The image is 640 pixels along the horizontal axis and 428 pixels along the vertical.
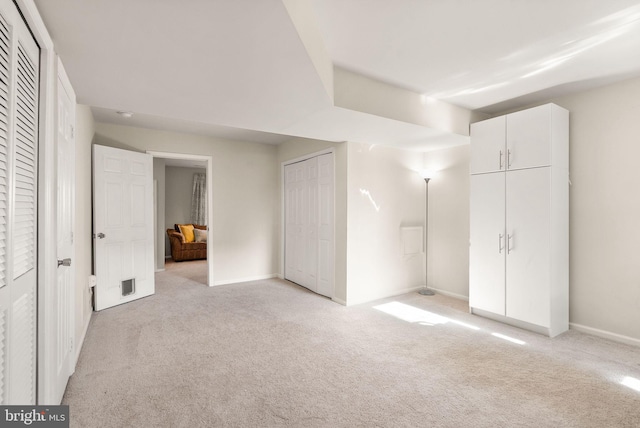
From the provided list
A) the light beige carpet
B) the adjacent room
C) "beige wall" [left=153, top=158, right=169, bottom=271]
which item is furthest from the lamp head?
"beige wall" [left=153, top=158, right=169, bottom=271]

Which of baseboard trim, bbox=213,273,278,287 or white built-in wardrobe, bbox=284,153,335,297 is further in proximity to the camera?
baseboard trim, bbox=213,273,278,287

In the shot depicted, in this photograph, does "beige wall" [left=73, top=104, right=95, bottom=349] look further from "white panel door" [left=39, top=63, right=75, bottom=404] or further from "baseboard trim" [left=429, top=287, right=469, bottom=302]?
"baseboard trim" [left=429, top=287, right=469, bottom=302]

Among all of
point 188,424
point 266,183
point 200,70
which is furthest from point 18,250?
point 266,183

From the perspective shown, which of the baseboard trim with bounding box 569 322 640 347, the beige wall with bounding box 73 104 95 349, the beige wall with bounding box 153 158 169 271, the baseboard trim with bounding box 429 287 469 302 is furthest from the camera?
the beige wall with bounding box 153 158 169 271

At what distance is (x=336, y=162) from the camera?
422 cm

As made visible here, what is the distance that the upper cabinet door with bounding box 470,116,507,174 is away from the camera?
11.1 ft

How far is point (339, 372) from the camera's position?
2.38m

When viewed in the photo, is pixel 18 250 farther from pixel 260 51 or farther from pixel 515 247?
pixel 515 247

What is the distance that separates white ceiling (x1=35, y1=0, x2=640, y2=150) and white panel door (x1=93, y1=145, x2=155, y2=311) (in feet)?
5.26

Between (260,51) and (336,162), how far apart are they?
98.6 inches

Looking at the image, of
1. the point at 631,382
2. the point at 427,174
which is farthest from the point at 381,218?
the point at 631,382

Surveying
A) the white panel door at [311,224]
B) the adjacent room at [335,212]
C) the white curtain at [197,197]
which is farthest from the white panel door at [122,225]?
the white curtain at [197,197]

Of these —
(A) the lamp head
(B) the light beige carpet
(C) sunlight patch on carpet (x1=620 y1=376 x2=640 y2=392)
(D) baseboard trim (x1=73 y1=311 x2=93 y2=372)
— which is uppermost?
(A) the lamp head

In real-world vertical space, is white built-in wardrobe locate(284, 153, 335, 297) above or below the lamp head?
below
